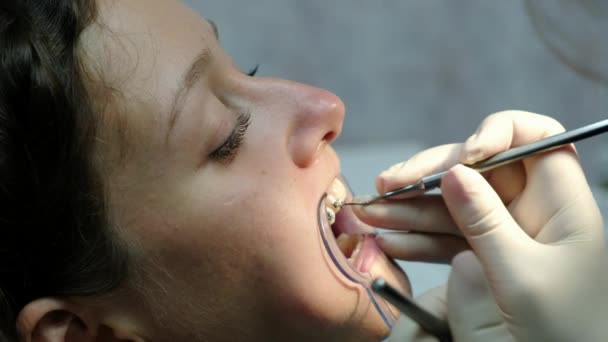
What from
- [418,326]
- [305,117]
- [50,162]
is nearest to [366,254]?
[418,326]

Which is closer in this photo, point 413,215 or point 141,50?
point 141,50

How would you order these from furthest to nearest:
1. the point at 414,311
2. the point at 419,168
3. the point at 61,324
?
1. the point at 419,168
2. the point at 61,324
3. the point at 414,311

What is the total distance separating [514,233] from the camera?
98 centimetres

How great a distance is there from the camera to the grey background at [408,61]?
200cm

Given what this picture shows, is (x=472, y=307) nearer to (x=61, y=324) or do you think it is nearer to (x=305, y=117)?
(x=305, y=117)

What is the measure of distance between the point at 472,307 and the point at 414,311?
0.15 m

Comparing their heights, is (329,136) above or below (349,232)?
above

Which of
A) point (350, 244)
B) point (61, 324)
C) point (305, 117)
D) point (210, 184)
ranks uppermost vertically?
point (305, 117)

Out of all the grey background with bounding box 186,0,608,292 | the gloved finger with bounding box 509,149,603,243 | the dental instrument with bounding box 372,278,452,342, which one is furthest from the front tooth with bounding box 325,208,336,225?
the grey background with bounding box 186,0,608,292

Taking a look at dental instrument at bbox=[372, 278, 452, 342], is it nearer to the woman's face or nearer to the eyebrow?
the woman's face

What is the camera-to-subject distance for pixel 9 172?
3.10ft

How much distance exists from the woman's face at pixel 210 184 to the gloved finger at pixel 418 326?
0.07 m

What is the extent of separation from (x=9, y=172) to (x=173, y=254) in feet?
0.82

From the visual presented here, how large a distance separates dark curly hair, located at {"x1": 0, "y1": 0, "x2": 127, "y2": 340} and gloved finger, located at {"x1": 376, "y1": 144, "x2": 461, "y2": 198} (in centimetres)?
44
